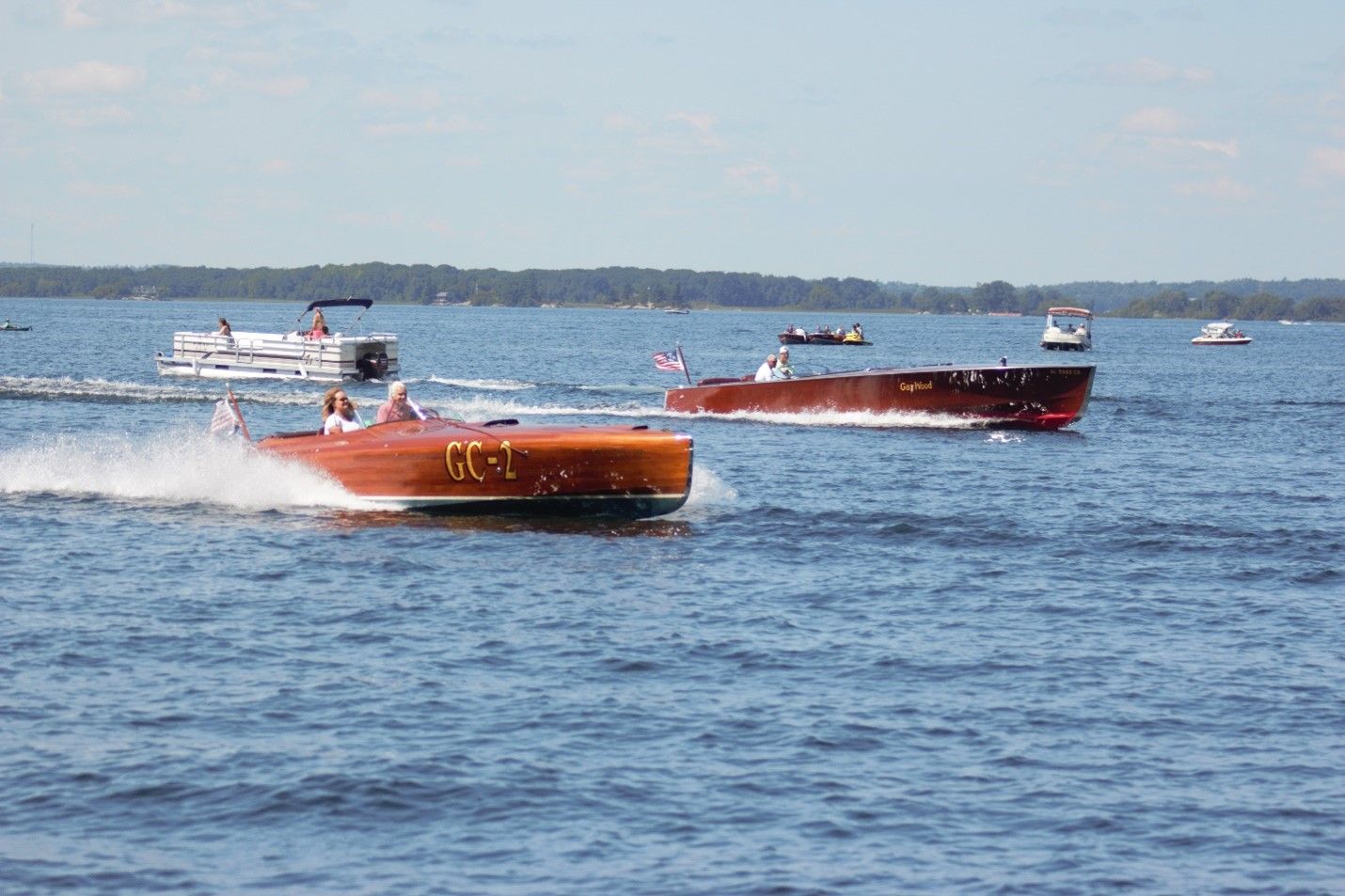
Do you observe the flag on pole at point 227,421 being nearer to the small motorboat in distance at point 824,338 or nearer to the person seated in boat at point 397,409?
the person seated in boat at point 397,409

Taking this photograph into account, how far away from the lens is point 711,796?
11398mm

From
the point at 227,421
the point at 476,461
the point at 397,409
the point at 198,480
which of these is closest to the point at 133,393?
the point at 198,480

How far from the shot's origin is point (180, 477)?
82.5 feet

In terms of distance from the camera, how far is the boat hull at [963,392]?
38.8 meters

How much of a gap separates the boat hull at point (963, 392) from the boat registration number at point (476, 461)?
18030 millimetres

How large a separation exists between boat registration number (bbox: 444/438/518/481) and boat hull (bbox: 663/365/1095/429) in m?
18.0

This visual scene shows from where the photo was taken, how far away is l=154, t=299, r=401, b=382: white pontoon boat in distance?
50594 mm

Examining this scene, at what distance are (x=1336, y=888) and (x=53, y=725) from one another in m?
8.85

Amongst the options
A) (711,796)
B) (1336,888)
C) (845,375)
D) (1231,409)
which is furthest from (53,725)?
(1231,409)

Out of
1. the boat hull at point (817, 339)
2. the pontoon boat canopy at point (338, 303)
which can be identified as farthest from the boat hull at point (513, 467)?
the boat hull at point (817, 339)

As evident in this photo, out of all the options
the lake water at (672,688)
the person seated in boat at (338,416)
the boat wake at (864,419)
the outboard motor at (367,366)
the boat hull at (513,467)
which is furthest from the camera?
the outboard motor at (367,366)

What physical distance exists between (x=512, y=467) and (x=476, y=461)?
48 centimetres

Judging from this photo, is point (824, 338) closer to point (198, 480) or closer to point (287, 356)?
point (287, 356)

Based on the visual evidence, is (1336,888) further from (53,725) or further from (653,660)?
(53,725)
